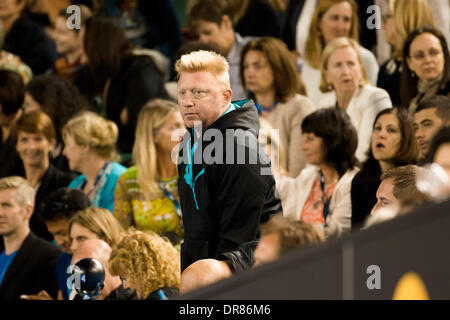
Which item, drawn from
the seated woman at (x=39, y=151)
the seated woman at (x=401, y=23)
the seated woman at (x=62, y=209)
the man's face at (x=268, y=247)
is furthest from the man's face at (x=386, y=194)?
the seated woman at (x=39, y=151)

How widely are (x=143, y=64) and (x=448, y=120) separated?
9.09ft

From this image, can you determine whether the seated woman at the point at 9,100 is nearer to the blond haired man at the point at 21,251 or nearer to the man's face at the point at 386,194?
the blond haired man at the point at 21,251

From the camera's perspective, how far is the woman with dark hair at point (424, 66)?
5047mm

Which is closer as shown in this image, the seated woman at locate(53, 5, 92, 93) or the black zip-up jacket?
the black zip-up jacket

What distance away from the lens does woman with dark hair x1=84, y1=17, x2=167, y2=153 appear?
6.38 meters

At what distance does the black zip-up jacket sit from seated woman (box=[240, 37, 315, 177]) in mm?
2406

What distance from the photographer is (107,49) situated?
6523 millimetres

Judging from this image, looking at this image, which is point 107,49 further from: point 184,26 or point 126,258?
point 126,258

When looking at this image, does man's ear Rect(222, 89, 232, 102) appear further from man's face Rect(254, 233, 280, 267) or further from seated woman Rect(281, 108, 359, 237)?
seated woman Rect(281, 108, 359, 237)

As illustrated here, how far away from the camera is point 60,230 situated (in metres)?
5.41

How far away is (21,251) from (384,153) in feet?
6.94

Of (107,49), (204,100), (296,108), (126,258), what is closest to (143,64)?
(107,49)

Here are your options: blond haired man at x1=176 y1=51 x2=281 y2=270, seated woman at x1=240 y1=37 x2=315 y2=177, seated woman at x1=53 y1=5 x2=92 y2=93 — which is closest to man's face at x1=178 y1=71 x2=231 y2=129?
blond haired man at x1=176 y1=51 x2=281 y2=270

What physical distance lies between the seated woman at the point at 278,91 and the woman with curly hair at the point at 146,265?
1.72 meters
